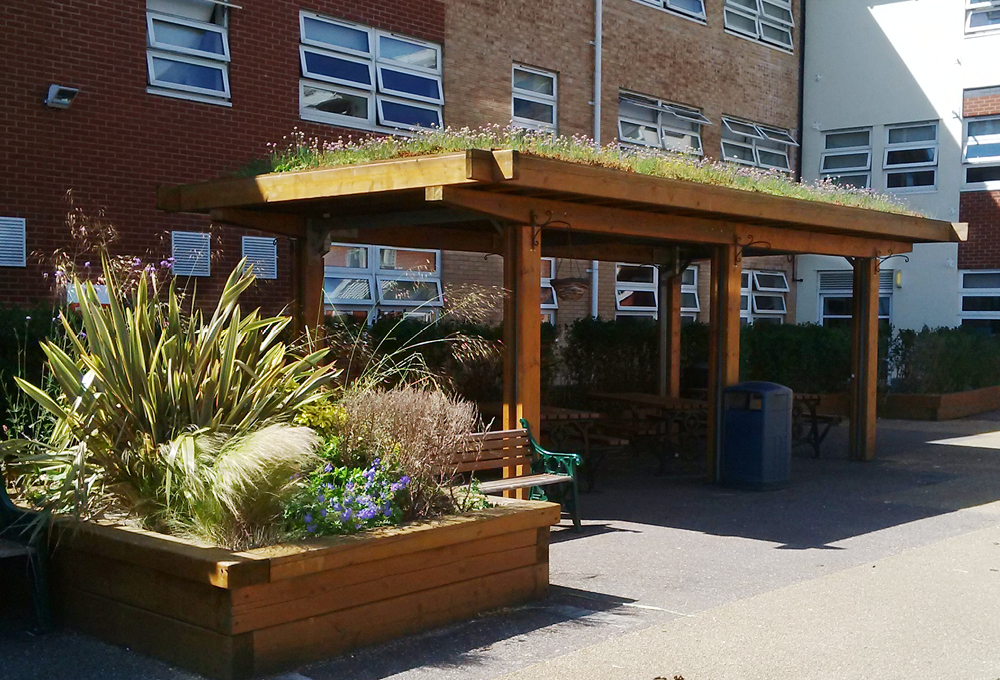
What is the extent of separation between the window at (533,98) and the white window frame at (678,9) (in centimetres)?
301

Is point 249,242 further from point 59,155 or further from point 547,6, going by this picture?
point 547,6

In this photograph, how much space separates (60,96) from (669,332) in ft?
25.9

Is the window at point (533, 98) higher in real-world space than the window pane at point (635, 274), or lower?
higher

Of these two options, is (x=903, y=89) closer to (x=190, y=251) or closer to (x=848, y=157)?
(x=848, y=157)

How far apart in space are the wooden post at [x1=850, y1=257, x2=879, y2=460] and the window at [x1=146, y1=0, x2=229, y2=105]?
7822 millimetres

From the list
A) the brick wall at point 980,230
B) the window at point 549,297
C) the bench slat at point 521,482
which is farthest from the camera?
the brick wall at point 980,230

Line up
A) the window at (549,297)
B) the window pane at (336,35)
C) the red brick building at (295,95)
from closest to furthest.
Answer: the red brick building at (295,95)
the window pane at (336,35)
the window at (549,297)

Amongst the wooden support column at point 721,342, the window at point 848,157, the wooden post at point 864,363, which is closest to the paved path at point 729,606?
the wooden support column at point 721,342

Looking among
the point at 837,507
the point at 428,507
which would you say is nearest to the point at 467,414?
the point at 428,507

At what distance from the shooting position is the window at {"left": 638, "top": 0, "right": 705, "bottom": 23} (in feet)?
67.3

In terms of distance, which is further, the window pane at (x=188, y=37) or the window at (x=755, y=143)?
the window at (x=755, y=143)

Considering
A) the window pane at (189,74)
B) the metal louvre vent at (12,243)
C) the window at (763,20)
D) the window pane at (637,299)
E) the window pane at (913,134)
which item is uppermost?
the window at (763,20)

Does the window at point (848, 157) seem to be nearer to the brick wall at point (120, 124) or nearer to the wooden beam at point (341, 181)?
the brick wall at point (120, 124)

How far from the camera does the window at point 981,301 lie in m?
23.0
